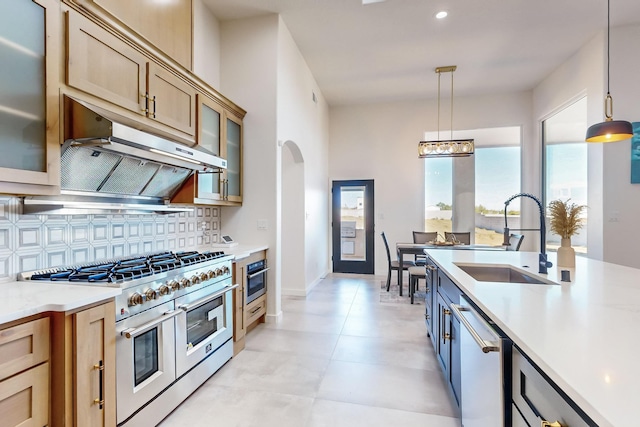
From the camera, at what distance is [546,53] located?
4.53 meters

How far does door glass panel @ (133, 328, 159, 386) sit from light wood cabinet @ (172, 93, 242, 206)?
4.26ft

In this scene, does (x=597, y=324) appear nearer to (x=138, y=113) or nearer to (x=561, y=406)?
(x=561, y=406)

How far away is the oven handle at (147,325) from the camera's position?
1621 mm

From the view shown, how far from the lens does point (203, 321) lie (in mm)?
2367

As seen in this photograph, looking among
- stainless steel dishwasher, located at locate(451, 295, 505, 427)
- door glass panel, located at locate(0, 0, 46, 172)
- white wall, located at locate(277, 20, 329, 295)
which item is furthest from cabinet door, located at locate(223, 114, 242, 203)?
stainless steel dishwasher, located at locate(451, 295, 505, 427)

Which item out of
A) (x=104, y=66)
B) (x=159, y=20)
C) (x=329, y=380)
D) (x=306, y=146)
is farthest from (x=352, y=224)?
(x=104, y=66)

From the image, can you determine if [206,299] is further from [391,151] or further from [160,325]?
[391,151]

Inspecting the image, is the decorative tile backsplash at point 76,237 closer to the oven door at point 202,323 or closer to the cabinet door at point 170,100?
the oven door at point 202,323

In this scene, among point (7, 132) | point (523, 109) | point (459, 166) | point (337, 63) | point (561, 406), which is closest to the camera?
point (561, 406)

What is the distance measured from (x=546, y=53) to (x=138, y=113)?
545cm

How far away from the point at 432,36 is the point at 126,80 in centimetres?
374

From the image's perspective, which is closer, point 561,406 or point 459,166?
point 561,406

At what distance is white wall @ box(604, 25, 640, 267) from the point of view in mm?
3814

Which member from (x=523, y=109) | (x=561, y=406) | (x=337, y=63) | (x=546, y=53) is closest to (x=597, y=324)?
(x=561, y=406)
